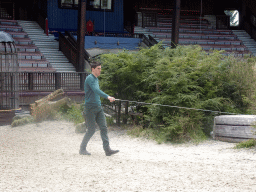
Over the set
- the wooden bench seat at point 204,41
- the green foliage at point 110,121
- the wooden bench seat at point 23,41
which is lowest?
the green foliage at point 110,121

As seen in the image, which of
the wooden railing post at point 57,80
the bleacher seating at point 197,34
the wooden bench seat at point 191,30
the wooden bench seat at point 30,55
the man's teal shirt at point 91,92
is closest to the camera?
the man's teal shirt at point 91,92

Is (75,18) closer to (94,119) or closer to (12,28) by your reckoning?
(12,28)

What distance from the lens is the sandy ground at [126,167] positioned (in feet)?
17.2

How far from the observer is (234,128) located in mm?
8195

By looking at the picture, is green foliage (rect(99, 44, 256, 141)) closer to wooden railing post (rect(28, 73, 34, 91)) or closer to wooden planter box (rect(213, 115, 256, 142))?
wooden planter box (rect(213, 115, 256, 142))

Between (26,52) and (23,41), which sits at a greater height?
(23,41)

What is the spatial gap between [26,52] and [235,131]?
1555 centimetres

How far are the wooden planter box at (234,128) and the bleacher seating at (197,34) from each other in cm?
1573

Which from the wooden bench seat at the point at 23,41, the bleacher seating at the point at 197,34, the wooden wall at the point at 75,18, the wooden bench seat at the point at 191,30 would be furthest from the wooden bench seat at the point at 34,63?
→ the wooden bench seat at the point at 191,30

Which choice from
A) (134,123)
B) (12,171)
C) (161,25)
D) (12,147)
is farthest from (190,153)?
(161,25)

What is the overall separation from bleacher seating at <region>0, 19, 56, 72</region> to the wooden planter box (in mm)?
11712

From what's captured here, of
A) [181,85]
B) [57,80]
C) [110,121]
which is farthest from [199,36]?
[181,85]

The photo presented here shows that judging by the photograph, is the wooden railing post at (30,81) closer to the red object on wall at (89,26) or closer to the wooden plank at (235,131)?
the wooden plank at (235,131)

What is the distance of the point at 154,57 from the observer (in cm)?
1067
